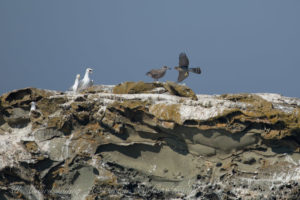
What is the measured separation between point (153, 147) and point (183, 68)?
6289 mm

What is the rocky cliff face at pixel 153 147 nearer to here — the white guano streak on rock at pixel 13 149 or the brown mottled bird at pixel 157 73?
the white guano streak on rock at pixel 13 149

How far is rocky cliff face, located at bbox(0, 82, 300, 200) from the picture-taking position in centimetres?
2145

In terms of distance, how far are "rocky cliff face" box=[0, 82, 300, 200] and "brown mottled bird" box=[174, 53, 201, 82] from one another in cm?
384

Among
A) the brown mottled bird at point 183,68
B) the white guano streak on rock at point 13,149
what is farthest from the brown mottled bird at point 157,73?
the white guano streak on rock at point 13,149

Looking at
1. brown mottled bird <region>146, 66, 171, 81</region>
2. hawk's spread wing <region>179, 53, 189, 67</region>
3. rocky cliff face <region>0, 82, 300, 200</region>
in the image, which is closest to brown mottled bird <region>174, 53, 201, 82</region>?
hawk's spread wing <region>179, 53, 189, 67</region>

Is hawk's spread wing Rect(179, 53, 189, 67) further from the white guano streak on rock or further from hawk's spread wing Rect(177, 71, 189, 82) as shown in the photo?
the white guano streak on rock

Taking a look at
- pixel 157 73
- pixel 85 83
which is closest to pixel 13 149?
pixel 85 83

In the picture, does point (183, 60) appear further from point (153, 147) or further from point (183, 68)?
point (153, 147)

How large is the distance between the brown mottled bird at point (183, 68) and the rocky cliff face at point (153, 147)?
3.84 m

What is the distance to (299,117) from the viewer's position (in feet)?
70.4

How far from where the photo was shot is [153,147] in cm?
2245

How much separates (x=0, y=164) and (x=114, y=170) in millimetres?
4208

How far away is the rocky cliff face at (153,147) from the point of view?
21.5 m

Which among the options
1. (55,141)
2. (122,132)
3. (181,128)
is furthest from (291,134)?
(55,141)
